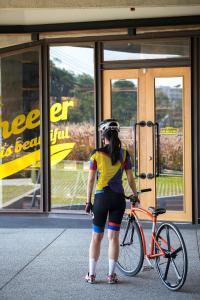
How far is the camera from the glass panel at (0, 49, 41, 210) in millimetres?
10891

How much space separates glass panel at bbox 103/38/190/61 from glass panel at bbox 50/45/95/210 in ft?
1.69

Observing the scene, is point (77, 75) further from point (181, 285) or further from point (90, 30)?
point (181, 285)

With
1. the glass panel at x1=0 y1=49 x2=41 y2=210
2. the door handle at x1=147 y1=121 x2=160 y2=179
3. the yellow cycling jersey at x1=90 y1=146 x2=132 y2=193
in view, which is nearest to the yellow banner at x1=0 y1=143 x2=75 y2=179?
the glass panel at x1=0 y1=49 x2=41 y2=210

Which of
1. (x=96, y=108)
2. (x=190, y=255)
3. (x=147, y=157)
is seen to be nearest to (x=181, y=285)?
(x=190, y=255)

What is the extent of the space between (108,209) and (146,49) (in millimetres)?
4817

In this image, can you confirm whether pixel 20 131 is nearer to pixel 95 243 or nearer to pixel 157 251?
pixel 95 243

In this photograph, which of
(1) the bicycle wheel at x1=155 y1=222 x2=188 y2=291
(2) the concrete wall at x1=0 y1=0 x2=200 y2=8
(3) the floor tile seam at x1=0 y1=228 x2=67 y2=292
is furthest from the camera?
(2) the concrete wall at x1=0 y1=0 x2=200 y2=8

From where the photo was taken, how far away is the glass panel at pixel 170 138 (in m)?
10.1

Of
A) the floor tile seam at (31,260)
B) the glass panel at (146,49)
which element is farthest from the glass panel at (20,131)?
the floor tile seam at (31,260)

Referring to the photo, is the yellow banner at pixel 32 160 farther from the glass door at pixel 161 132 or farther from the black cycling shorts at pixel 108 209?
the black cycling shorts at pixel 108 209

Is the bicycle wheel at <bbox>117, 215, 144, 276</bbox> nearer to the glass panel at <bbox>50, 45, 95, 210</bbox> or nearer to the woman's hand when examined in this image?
the woman's hand

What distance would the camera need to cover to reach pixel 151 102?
10156mm

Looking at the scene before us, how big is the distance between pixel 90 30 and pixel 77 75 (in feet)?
2.98

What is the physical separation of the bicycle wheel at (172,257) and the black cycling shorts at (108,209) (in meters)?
0.50
